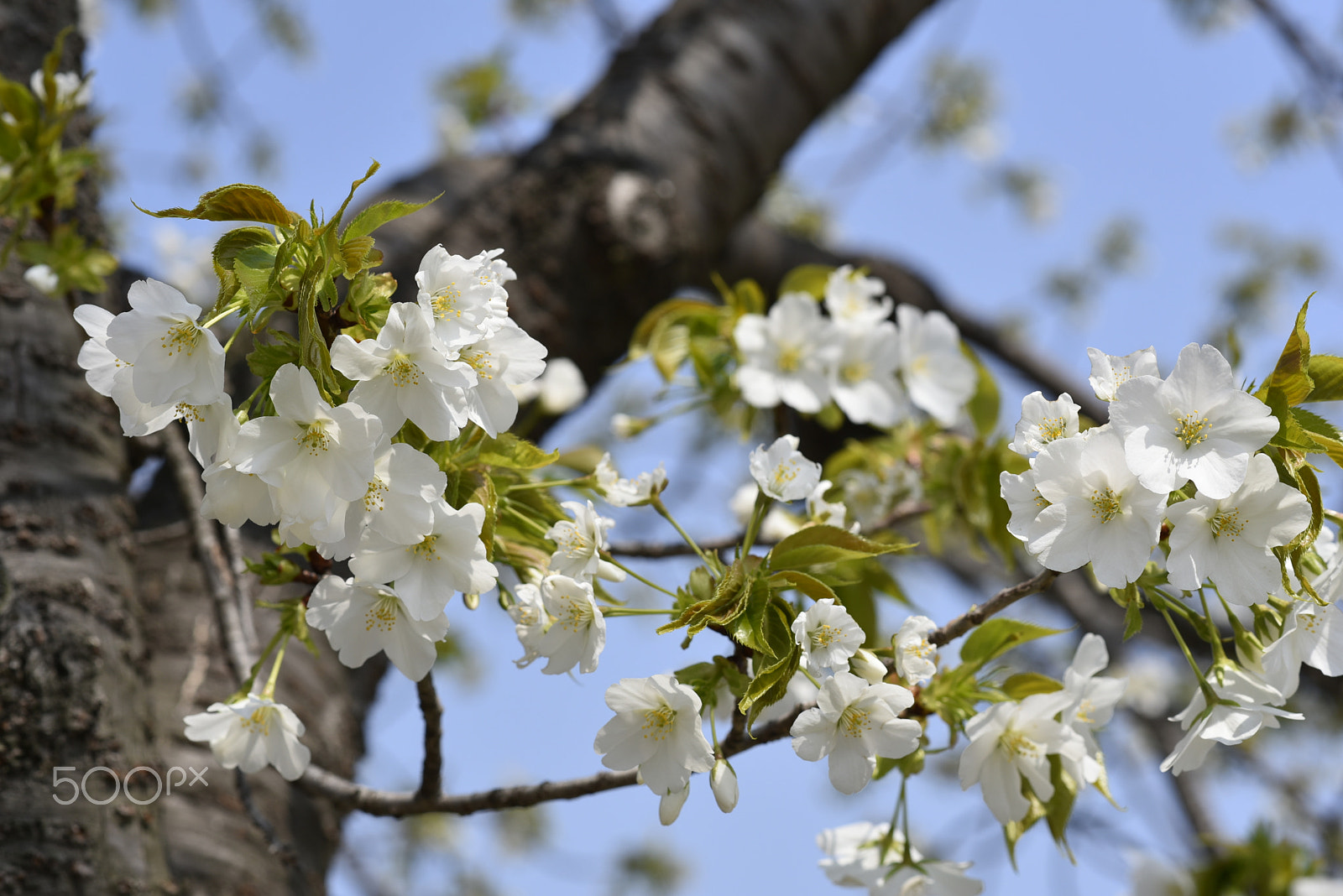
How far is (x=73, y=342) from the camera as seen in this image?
154 cm

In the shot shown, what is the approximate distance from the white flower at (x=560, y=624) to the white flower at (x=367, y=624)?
0.29 feet

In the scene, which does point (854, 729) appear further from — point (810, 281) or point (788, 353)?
point (810, 281)

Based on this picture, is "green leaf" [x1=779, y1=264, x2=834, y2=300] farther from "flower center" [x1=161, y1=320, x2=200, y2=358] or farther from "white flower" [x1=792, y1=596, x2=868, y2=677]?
"flower center" [x1=161, y1=320, x2=200, y2=358]

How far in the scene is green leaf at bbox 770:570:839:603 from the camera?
2.58 ft

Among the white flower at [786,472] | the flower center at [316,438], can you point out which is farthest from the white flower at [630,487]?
the flower center at [316,438]

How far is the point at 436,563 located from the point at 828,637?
13.2 inches

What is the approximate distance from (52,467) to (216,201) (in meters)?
0.98

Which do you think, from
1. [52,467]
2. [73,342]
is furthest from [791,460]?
[73,342]

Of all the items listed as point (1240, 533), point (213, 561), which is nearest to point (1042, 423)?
point (1240, 533)

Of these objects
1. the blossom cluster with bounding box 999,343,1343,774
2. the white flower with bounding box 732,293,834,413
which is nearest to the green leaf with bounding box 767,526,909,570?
the blossom cluster with bounding box 999,343,1343,774

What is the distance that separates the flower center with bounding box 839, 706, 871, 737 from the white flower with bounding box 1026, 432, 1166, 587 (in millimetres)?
194

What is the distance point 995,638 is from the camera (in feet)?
2.98

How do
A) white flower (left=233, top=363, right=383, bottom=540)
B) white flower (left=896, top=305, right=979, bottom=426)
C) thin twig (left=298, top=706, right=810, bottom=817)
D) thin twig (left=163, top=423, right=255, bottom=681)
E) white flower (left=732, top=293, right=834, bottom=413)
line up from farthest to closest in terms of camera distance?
white flower (left=896, top=305, right=979, bottom=426) → white flower (left=732, top=293, right=834, bottom=413) → thin twig (left=163, top=423, right=255, bottom=681) → thin twig (left=298, top=706, right=810, bottom=817) → white flower (left=233, top=363, right=383, bottom=540)

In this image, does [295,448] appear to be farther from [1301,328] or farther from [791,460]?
[1301,328]
